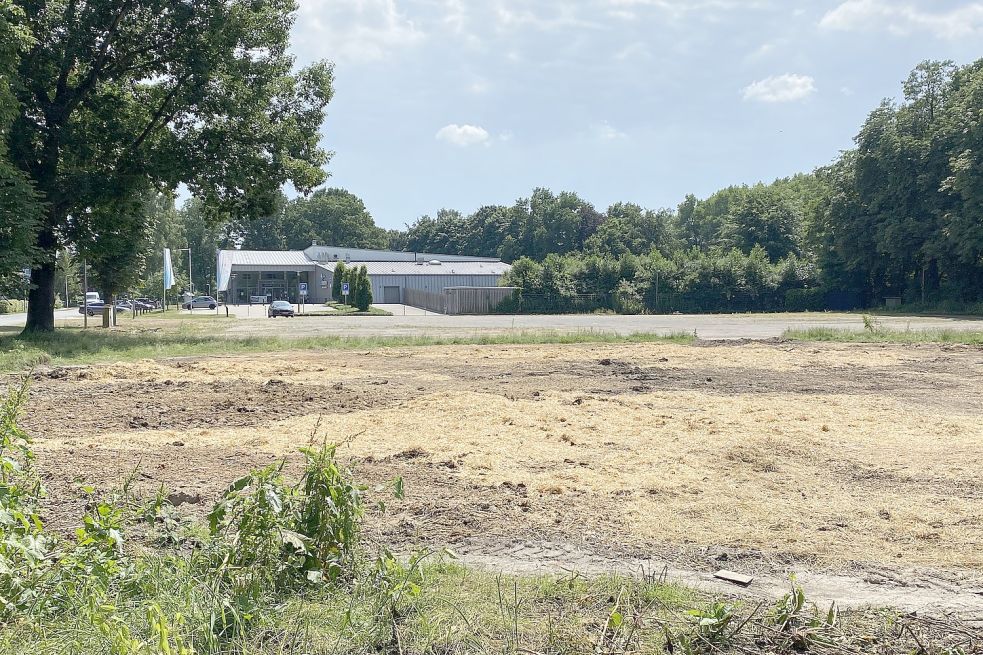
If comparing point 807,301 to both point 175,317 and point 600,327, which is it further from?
point 175,317

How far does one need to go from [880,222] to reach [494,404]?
4649cm

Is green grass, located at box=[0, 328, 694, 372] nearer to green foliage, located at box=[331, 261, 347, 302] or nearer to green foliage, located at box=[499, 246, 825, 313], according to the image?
green foliage, located at box=[499, 246, 825, 313]

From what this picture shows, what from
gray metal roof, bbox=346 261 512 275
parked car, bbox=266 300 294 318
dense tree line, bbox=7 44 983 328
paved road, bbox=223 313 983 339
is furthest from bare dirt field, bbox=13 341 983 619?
gray metal roof, bbox=346 261 512 275

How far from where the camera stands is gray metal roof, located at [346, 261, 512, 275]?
79875 mm

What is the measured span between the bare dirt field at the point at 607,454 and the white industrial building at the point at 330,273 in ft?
195

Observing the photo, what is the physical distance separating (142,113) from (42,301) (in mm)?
7231

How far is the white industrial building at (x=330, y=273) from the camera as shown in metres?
79.0

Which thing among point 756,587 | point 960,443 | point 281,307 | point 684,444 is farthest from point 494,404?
point 281,307

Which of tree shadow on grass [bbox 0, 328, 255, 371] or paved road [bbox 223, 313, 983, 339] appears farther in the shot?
paved road [bbox 223, 313, 983, 339]

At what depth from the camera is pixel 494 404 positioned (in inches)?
429

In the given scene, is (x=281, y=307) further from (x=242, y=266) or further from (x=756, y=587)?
(x=756, y=587)

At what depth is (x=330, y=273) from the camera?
8325 cm

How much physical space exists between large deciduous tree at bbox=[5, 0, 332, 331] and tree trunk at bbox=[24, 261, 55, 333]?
46 mm

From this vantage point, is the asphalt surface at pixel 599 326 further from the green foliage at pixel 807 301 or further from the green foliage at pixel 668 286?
the green foliage at pixel 668 286
